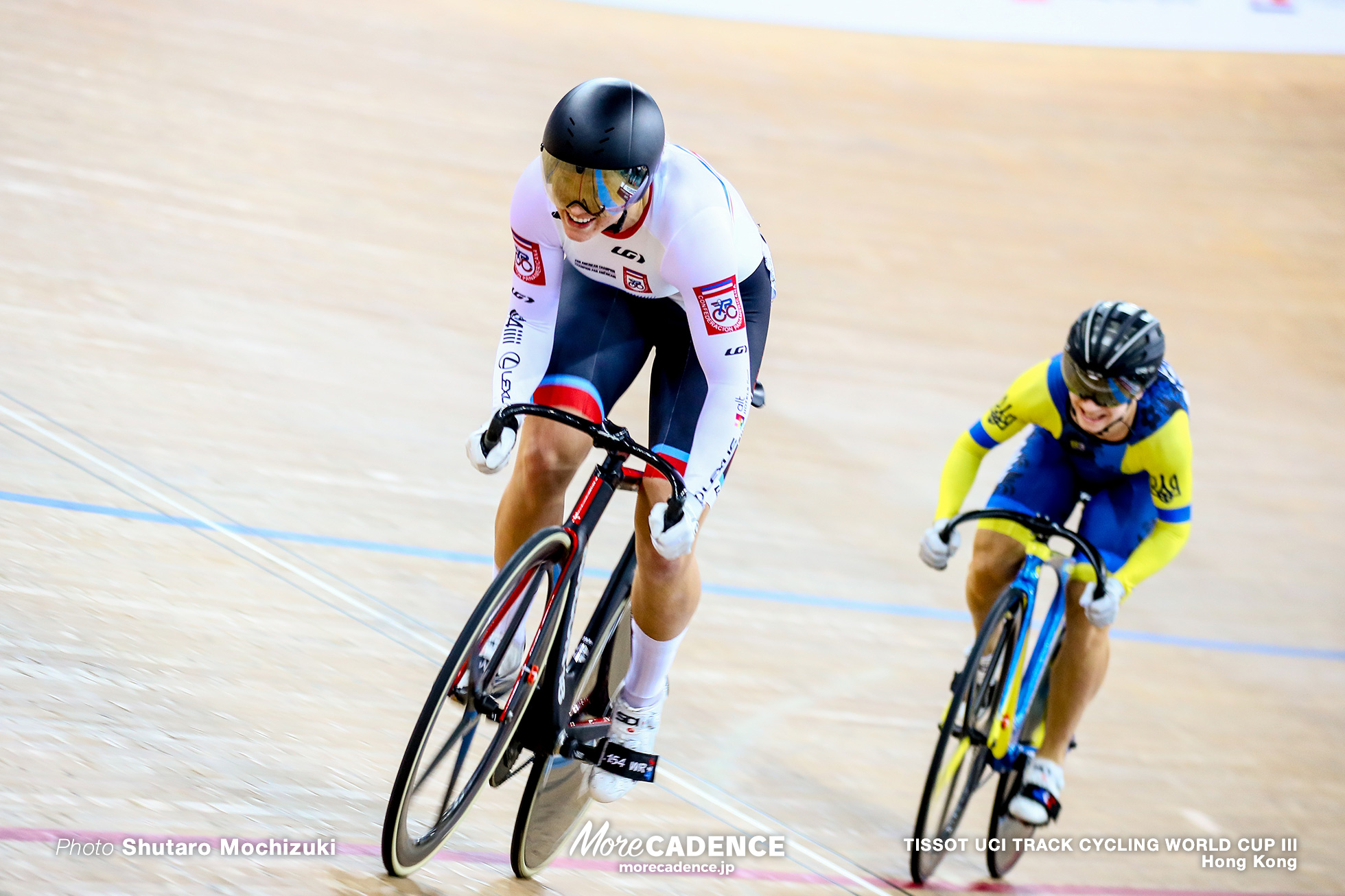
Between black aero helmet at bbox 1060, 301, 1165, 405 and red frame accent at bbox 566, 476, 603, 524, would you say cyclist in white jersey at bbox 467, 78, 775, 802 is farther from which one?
black aero helmet at bbox 1060, 301, 1165, 405

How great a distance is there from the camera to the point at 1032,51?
8547 mm

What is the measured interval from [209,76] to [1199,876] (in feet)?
19.6

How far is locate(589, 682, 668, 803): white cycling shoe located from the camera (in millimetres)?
2139

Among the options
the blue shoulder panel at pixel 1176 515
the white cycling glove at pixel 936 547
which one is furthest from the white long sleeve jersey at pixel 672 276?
the blue shoulder panel at pixel 1176 515

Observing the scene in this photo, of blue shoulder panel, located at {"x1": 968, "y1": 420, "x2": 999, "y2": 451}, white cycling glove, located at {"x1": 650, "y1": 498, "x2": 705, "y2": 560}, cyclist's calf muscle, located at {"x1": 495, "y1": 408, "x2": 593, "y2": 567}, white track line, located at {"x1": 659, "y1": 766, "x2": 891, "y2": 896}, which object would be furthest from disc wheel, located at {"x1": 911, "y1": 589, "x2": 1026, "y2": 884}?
cyclist's calf muscle, located at {"x1": 495, "y1": 408, "x2": 593, "y2": 567}

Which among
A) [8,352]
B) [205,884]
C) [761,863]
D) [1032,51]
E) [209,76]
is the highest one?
[1032,51]

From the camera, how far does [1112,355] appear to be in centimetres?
238

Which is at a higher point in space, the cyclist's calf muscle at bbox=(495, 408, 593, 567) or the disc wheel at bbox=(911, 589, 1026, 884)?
the cyclist's calf muscle at bbox=(495, 408, 593, 567)

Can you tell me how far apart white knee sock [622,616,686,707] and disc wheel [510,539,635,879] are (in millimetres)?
46

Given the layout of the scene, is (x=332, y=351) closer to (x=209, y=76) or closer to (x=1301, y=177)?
(x=209, y=76)

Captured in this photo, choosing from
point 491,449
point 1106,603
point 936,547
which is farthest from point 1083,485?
point 491,449

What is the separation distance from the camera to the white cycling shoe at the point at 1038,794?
2664mm

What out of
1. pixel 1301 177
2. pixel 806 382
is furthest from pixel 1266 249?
pixel 806 382

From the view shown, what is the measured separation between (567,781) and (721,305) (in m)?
0.87
